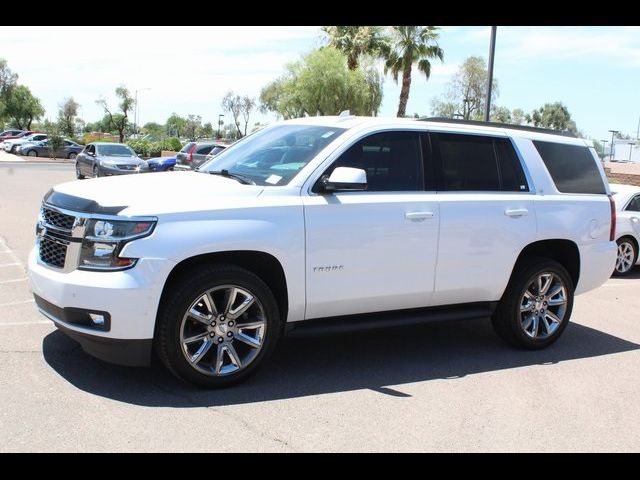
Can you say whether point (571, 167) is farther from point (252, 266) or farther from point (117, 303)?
point (117, 303)

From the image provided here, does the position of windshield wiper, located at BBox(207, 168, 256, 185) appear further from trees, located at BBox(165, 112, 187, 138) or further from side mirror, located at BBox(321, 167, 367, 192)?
trees, located at BBox(165, 112, 187, 138)

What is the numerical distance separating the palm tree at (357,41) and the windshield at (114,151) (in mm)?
18020

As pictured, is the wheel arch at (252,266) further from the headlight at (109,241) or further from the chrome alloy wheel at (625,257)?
the chrome alloy wheel at (625,257)

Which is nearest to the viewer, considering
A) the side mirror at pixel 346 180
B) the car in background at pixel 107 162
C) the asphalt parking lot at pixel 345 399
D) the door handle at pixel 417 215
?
the asphalt parking lot at pixel 345 399

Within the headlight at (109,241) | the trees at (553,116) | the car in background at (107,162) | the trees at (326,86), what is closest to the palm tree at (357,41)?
the trees at (326,86)

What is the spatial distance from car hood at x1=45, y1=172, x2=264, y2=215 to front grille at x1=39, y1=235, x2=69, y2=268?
0.83 ft

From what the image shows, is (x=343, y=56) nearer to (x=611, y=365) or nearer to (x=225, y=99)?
(x=611, y=365)

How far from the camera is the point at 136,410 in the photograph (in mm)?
4367

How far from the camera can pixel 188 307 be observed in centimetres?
457

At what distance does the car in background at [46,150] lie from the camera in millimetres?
51312

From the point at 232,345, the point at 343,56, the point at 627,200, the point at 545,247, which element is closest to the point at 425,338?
the point at 545,247

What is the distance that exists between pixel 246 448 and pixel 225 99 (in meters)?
89.3

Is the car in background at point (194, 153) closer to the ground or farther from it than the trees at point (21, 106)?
closer to the ground

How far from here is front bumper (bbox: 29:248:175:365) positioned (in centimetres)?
436
